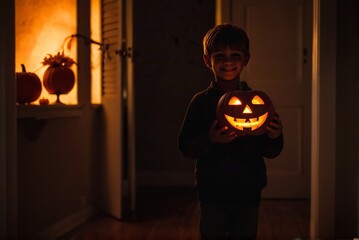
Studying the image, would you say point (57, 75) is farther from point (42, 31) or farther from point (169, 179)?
point (169, 179)

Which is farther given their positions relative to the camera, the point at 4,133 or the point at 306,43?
the point at 306,43

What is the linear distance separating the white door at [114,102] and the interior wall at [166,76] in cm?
137

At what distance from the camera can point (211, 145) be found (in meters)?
1.43

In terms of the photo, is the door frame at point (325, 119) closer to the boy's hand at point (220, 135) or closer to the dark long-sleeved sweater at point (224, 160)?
the dark long-sleeved sweater at point (224, 160)

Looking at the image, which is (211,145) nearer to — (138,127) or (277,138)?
(277,138)

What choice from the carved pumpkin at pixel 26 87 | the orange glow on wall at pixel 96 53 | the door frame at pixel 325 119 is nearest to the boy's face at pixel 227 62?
the door frame at pixel 325 119

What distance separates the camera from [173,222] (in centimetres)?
319

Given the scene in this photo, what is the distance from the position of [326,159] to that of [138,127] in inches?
126

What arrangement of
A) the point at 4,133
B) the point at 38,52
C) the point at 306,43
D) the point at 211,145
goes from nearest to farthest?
1. the point at 211,145
2. the point at 4,133
3. the point at 38,52
4. the point at 306,43

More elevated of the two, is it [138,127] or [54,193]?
[138,127]

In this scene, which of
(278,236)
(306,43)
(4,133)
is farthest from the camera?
(306,43)

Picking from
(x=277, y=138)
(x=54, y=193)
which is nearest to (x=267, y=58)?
(x=54, y=193)

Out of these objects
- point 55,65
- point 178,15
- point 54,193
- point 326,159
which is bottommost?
point 54,193

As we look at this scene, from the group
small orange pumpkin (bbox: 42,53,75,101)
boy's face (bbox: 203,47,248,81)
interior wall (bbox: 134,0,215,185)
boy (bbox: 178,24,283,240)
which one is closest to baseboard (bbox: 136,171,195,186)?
interior wall (bbox: 134,0,215,185)
